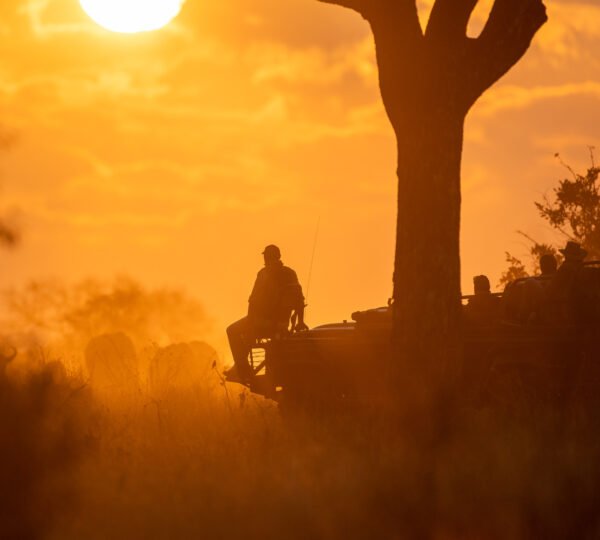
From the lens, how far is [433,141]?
13195 mm

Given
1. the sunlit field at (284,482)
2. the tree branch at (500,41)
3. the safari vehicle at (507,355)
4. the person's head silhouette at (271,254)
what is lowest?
the sunlit field at (284,482)

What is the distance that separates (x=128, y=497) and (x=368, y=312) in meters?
5.60

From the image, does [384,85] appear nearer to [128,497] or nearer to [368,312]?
[368,312]

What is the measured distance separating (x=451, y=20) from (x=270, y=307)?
498cm

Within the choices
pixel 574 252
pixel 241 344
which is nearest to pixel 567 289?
pixel 574 252

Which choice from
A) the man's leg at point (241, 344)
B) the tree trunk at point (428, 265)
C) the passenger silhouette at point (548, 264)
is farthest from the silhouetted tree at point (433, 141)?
the man's leg at point (241, 344)

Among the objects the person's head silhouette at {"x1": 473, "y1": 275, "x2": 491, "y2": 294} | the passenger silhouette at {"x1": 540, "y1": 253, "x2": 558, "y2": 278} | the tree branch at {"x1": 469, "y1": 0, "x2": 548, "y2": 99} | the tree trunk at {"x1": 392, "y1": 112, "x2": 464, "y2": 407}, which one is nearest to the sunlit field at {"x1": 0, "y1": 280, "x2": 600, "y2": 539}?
the tree trunk at {"x1": 392, "y1": 112, "x2": 464, "y2": 407}

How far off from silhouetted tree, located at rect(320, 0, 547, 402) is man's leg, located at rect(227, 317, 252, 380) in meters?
4.04

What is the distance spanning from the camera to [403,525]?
30.3 ft

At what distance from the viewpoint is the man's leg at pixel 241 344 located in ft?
56.0

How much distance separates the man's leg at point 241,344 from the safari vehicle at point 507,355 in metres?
1.74

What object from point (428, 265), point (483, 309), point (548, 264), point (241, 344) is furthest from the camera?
point (241, 344)

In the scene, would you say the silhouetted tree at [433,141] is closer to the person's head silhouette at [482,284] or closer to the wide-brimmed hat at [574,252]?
the wide-brimmed hat at [574,252]

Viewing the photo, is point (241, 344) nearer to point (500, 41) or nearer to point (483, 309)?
point (483, 309)
